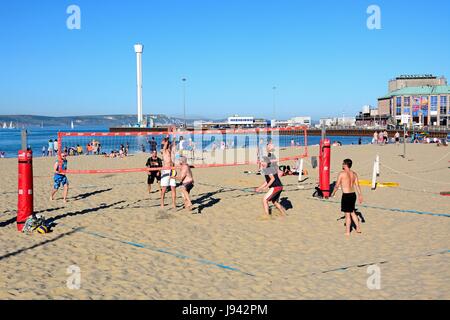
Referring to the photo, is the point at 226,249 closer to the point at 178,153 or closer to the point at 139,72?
the point at 178,153

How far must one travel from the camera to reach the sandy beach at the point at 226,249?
5.20 metres

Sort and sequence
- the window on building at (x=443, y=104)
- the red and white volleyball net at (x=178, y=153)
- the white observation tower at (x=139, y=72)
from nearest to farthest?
the red and white volleyball net at (x=178, y=153)
the window on building at (x=443, y=104)
the white observation tower at (x=139, y=72)

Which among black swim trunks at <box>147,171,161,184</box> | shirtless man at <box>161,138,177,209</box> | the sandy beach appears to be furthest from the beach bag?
black swim trunks at <box>147,171,161,184</box>

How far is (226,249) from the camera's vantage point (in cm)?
703

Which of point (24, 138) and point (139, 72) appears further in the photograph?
point (139, 72)

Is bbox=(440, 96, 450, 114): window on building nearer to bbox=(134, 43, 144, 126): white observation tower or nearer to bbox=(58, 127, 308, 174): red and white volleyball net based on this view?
bbox=(134, 43, 144, 126): white observation tower

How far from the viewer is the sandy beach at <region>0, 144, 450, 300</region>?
5.20 m

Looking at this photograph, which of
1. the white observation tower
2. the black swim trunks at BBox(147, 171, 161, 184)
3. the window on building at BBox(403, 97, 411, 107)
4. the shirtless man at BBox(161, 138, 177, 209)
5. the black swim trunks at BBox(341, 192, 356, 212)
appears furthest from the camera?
the white observation tower

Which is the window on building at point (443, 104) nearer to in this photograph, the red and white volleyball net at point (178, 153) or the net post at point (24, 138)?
the red and white volleyball net at point (178, 153)

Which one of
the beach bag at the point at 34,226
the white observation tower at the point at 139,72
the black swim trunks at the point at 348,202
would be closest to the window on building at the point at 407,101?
the white observation tower at the point at 139,72

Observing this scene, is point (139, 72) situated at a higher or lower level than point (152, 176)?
higher

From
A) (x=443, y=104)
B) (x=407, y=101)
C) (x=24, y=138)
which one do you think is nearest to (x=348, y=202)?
(x=24, y=138)

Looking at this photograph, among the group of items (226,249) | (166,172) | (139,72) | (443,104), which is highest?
(139,72)
